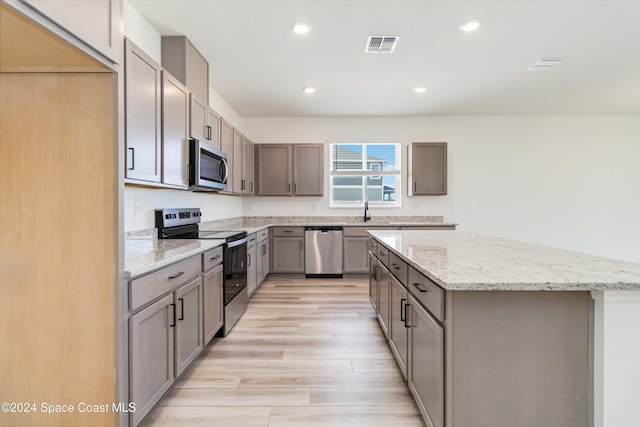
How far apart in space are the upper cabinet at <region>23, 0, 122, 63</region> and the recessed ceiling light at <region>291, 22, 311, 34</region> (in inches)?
62.0

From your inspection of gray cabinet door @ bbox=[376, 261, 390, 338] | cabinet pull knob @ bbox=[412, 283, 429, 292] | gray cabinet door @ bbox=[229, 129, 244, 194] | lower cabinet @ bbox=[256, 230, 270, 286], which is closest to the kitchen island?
cabinet pull knob @ bbox=[412, 283, 429, 292]

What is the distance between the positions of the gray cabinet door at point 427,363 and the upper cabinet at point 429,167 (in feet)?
12.4

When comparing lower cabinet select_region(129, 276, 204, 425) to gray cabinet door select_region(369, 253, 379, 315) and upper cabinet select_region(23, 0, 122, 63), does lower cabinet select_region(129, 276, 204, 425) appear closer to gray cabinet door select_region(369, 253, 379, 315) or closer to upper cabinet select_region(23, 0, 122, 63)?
upper cabinet select_region(23, 0, 122, 63)

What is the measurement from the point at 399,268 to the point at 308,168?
349 centimetres

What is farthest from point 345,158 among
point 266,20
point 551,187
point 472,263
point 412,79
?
point 472,263

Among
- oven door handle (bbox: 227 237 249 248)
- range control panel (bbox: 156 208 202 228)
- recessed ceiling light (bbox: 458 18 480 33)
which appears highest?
recessed ceiling light (bbox: 458 18 480 33)

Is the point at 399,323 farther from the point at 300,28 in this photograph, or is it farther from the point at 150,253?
the point at 300,28

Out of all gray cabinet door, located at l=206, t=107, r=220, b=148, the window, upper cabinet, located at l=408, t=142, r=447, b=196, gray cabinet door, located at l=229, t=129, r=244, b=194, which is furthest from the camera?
the window

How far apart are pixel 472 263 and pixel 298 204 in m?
4.24

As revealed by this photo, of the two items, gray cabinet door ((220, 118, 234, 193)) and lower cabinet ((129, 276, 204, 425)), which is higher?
gray cabinet door ((220, 118, 234, 193))

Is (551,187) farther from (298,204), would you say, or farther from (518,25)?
(298,204)

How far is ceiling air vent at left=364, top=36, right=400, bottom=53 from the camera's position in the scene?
9.64ft

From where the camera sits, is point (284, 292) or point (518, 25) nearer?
point (518, 25)

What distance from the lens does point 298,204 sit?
5.62m
